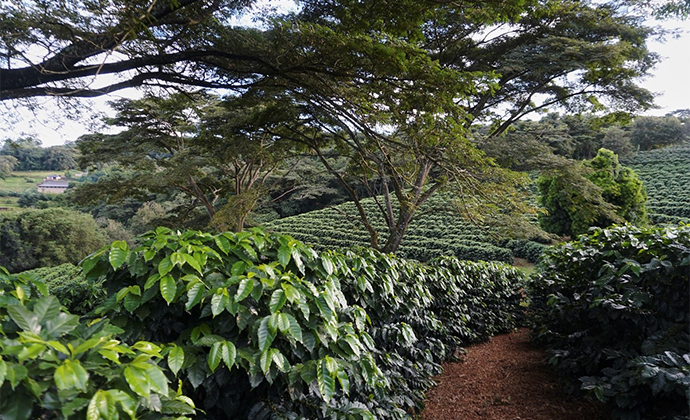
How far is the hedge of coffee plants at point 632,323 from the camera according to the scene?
1853 millimetres

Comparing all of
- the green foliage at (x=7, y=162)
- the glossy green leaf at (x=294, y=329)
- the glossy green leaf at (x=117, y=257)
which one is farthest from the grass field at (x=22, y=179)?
the glossy green leaf at (x=294, y=329)

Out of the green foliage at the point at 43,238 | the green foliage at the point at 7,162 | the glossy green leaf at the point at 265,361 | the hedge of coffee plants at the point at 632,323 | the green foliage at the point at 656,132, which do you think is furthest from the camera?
the green foliage at the point at 656,132

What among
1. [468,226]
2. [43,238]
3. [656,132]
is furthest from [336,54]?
[656,132]

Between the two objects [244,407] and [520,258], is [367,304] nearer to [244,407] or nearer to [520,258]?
[244,407]

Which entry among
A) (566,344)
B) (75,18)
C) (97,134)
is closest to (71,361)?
(566,344)

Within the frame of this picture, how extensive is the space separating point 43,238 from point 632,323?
25904mm

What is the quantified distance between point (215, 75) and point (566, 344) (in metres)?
5.49

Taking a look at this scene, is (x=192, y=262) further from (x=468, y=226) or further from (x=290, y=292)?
(x=468, y=226)

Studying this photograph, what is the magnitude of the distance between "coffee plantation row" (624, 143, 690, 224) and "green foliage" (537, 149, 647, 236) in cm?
526

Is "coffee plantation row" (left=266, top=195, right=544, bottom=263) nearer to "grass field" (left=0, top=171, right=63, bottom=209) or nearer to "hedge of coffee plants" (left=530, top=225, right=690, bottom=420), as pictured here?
"hedge of coffee plants" (left=530, top=225, right=690, bottom=420)

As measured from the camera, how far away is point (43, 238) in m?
19.7

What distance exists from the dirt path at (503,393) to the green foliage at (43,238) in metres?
23.8

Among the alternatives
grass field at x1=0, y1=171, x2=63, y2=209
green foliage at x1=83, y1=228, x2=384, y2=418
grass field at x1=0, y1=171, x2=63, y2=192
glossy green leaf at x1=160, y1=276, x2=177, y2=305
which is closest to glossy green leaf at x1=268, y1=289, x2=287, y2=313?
green foliage at x1=83, y1=228, x2=384, y2=418

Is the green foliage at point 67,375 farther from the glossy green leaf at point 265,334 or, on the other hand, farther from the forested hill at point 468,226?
the forested hill at point 468,226
